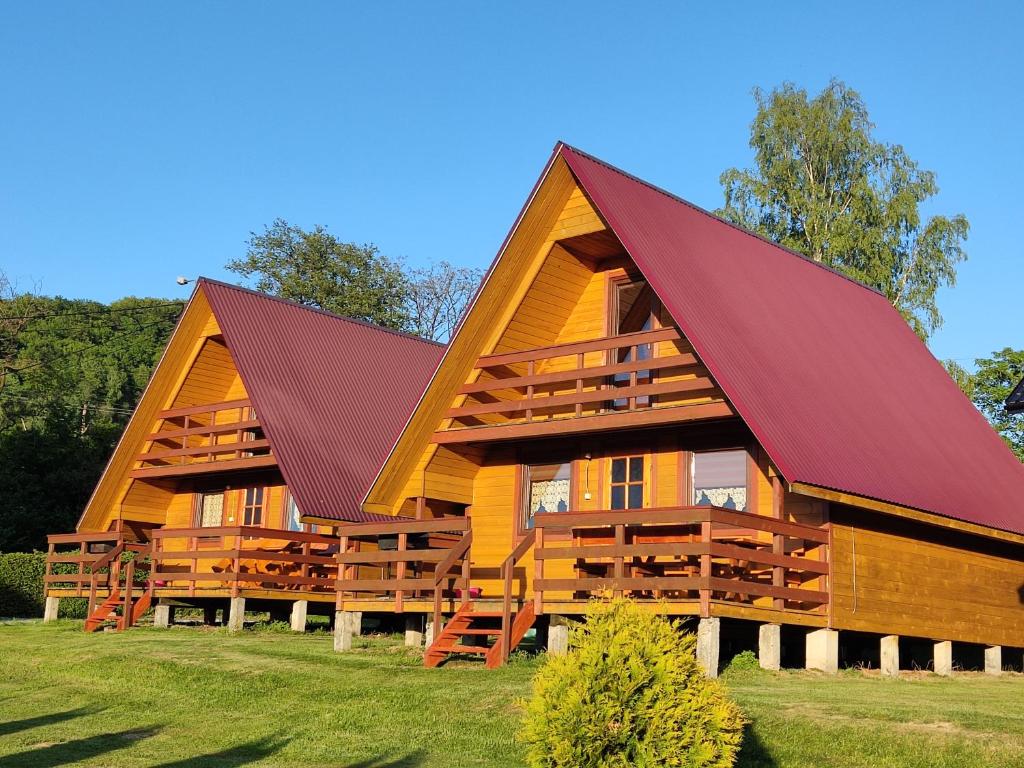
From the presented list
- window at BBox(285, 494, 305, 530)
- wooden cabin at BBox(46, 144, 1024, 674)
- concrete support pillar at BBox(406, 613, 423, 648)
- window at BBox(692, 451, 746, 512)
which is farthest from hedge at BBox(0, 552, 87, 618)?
window at BBox(692, 451, 746, 512)

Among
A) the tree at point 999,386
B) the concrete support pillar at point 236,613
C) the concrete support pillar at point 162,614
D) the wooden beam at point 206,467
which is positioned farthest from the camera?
the tree at point 999,386

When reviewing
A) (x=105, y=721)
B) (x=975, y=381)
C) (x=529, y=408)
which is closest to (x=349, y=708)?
(x=105, y=721)

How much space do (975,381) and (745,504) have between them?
20913 mm

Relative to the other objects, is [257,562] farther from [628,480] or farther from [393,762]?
[393,762]

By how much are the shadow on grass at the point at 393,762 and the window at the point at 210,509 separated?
1590cm

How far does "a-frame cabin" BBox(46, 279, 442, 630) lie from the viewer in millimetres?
20938

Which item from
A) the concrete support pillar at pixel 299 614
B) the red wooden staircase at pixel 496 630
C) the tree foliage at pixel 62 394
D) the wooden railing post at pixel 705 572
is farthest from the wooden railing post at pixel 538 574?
the tree foliage at pixel 62 394

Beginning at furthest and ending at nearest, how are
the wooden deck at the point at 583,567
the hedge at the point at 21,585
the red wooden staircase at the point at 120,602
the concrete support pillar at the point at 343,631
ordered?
1. the hedge at the point at 21,585
2. the red wooden staircase at the point at 120,602
3. the concrete support pillar at the point at 343,631
4. the wooden deck at the point at 583,567

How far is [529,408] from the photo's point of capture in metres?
17.7

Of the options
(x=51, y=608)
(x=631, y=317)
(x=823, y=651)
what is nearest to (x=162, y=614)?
(x=51, y=608)

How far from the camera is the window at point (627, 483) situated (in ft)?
58.1

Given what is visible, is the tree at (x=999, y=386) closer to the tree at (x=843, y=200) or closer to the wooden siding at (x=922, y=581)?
the tree at (x=843, y=200)

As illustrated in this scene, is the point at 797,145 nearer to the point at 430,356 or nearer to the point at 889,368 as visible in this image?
the point at 430,356

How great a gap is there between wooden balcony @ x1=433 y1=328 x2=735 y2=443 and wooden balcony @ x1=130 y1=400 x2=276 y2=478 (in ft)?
16.8
